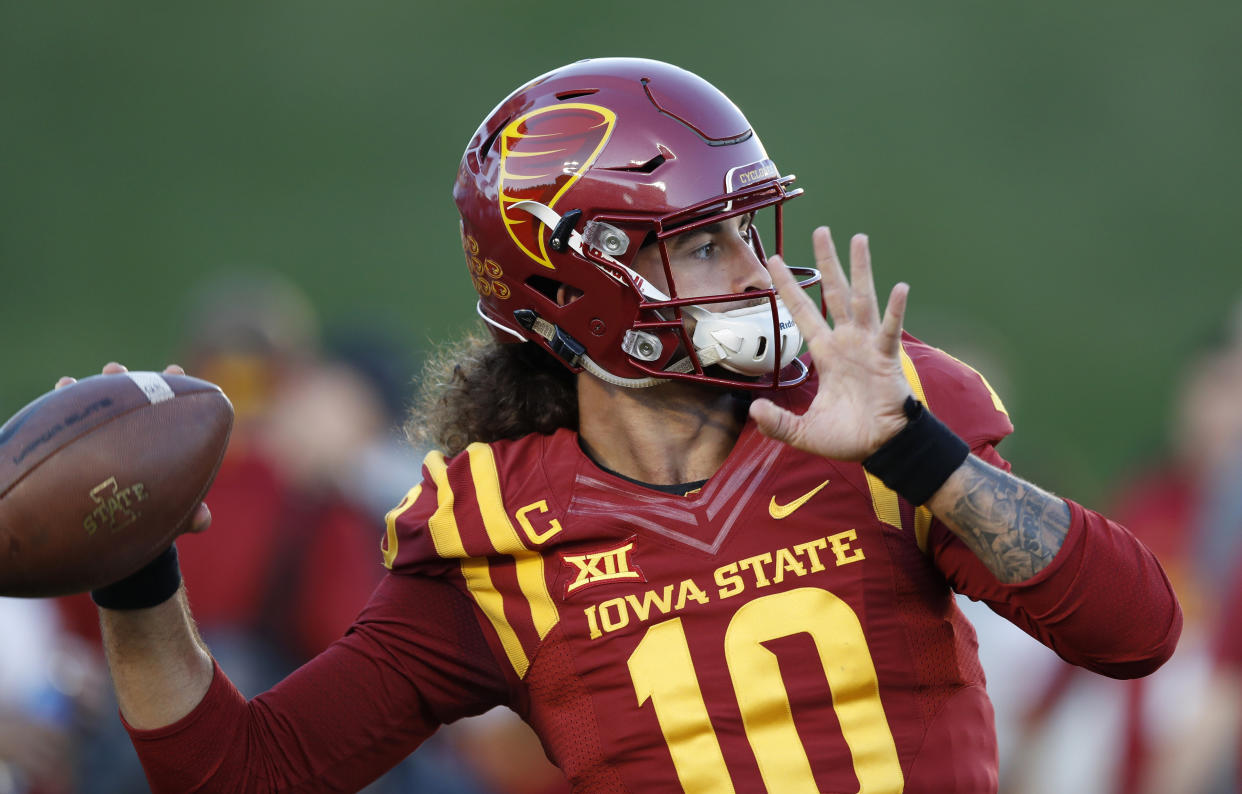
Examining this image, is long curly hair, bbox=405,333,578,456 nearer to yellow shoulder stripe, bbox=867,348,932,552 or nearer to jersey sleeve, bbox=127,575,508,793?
jersey sleeve, bbox=127,575,508,793

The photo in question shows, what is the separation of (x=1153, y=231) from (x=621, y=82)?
9.18m

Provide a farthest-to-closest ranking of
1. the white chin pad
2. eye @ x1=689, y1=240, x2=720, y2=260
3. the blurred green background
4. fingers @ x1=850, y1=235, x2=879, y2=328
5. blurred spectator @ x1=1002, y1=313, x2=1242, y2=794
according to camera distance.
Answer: the blurred green background → blurred spectator @ x1=1002, y1=313, x2=1242, y2=794 → eye @ x1=689, y1=240, x2=720, y2=260 → the white chin pad → fingers @ x1=850, y1=235, x2=879, y2=328

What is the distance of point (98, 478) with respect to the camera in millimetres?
2064

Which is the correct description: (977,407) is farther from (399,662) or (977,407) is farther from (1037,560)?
(399,662)

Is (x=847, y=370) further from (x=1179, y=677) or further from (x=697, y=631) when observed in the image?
(x=1179, y=677)

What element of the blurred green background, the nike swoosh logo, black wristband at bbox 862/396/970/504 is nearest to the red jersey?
the nike swoosh logo

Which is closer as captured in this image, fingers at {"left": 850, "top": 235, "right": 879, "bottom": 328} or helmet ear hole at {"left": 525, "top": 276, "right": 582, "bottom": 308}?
fingers at {"left": 850, "top": 235, "right": 879, "bottom": 328}

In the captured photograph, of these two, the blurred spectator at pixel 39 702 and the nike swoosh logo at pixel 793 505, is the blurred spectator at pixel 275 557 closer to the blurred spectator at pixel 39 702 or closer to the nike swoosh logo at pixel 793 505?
the blurred spectator at pixel 39 702

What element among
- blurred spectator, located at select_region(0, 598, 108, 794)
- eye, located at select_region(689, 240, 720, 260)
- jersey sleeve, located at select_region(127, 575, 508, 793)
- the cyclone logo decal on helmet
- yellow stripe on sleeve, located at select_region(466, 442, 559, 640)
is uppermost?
the cyclone logo decal on helmet

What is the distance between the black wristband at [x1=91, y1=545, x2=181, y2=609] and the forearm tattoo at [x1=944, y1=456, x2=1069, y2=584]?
1.22 meters

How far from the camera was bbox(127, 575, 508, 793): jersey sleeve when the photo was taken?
224 centimetres

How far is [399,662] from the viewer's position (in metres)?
2.37

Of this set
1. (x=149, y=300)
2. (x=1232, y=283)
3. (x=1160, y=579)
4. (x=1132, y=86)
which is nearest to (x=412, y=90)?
(x=149, y=300)

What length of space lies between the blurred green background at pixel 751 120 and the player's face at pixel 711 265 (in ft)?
24.0
